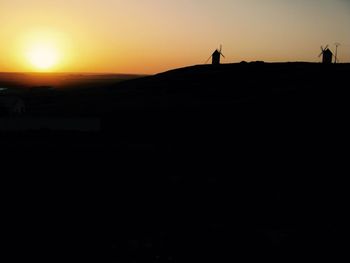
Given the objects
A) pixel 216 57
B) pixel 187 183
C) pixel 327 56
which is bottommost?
pixel 187 183

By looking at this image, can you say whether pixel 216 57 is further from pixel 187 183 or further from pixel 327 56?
pixel 187 183

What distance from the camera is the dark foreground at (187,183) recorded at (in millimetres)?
15500

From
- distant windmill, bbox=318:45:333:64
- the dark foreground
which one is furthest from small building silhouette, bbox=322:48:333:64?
the dark foreground

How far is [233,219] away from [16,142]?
2542cm

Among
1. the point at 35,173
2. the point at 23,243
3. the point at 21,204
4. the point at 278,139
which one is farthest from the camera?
the point at 278,139

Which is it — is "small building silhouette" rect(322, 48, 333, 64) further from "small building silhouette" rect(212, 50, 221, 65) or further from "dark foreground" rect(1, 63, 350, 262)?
"dark foreground" rect(1, 63, 350, 262)

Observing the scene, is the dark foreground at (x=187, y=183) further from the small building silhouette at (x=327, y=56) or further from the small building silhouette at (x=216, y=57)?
the small building silhouette at (x=216, y=57)

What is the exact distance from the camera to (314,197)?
21.9 m

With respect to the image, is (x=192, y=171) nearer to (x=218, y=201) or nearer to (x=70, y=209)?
(x=218, y=201)

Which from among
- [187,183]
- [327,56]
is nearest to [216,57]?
[327,56]

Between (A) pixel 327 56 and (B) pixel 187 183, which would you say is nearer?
(B) pixel 187 183

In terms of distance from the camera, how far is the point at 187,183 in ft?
79.5

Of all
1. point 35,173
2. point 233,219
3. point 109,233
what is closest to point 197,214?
point 233,219

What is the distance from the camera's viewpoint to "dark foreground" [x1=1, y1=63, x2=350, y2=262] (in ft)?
50.9
